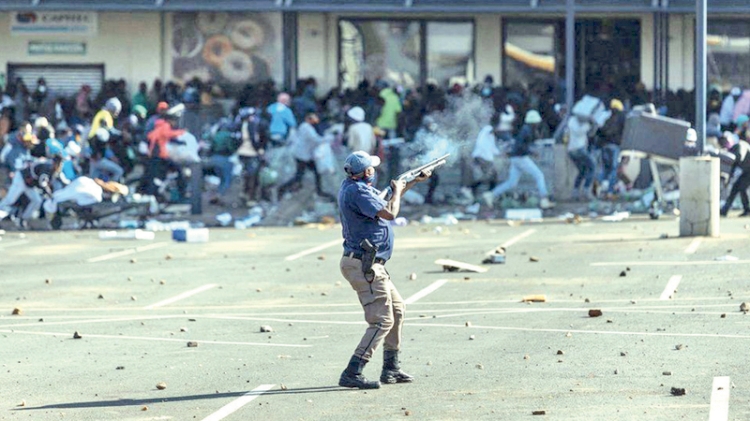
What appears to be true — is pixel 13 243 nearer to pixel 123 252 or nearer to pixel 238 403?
pixel 123 252

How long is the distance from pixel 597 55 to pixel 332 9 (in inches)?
282

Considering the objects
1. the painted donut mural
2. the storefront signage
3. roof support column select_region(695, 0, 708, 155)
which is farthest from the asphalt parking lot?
the storefront signage

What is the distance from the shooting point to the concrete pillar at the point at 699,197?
22.8 metres

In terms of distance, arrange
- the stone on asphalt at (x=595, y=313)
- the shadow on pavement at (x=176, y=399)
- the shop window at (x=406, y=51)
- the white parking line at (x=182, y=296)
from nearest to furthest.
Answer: the shadow on pavement at (x=176, y=399)
the stone on asphalt at (x=595, y=313)
the white parking line at (x=182, y=296)
the shop window at (x=406, y=51)

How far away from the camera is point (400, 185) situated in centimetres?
1120

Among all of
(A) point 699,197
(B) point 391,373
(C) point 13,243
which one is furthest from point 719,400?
(C) point 13,243

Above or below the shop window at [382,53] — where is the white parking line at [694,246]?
below

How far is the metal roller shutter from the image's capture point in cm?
3925

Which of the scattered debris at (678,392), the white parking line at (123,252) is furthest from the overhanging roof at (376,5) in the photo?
the scattered debris at (678,392)

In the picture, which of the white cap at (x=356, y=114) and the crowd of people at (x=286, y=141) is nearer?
the crowd of people at (x=286, y=141)

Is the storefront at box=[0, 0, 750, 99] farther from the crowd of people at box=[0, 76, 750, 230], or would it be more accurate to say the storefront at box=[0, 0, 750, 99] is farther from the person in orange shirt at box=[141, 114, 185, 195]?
the person in orange shirt at box=[141, 114, 185, 195]

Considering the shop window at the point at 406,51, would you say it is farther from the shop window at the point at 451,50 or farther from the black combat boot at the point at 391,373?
the black combat boot at the point at 391,373

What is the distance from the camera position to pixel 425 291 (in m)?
17.5

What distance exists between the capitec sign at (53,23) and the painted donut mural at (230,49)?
2110mm
